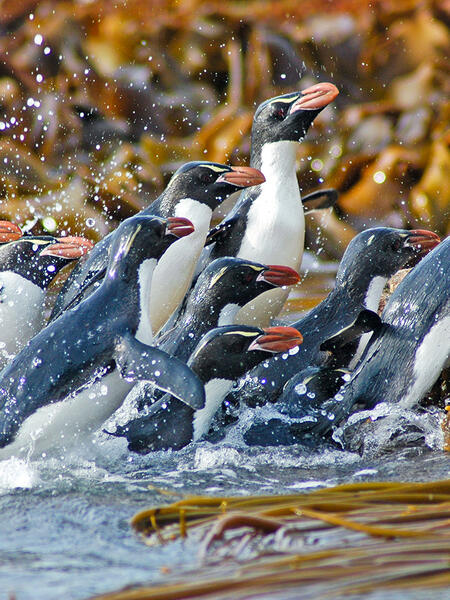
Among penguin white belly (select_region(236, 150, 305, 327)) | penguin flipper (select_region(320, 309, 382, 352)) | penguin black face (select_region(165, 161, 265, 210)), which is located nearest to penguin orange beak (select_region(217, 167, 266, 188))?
penguin black face (select_region(165, 161, 265, 210))

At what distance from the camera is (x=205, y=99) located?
28.4ft

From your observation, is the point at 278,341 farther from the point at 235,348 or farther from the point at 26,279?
the point at 26,279

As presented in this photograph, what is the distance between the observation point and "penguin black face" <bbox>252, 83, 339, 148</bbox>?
4703 millimetres

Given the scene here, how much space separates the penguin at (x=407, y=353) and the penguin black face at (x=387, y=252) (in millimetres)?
259

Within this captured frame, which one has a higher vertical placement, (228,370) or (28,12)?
(28,12)

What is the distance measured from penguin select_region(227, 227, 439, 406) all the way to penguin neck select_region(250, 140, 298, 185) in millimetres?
799

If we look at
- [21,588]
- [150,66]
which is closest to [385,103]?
[150,66]

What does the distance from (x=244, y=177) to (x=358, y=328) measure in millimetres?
971

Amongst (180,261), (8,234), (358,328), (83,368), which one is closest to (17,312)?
(8,234)

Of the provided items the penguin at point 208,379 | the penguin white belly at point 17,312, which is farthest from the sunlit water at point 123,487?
the penguin white belly at point 17,312

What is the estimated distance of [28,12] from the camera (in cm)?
918

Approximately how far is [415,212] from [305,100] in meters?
2.70

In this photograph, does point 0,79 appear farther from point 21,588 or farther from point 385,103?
point 21,588

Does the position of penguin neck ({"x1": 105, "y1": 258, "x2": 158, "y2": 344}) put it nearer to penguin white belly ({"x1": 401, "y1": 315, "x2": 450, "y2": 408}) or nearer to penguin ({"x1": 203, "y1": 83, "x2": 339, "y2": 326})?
penguin white belly ({"x1": 401, "y1": 315, "x2": 450, "y2": 408})
